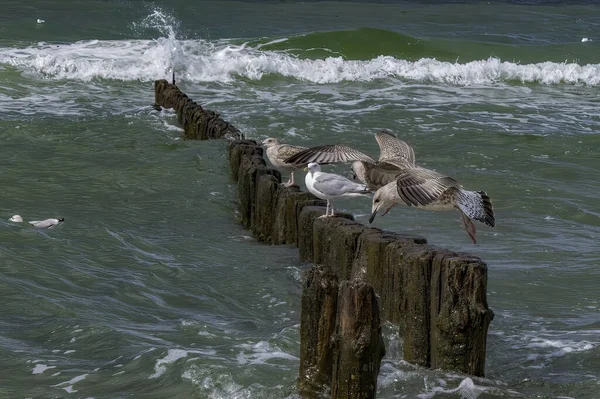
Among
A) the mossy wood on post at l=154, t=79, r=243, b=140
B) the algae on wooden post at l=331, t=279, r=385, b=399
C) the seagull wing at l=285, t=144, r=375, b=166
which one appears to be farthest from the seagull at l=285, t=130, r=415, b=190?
the mossy wood on post at l=154, t=79, r=243, b=140

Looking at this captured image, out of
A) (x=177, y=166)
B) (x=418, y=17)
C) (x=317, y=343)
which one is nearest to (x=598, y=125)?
(x=177, y=166)

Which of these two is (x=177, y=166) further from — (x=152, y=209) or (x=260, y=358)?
(x=260, y=358)

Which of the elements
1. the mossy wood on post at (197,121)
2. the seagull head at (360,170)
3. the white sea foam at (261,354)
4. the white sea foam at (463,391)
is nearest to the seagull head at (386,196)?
the seagull head at (360,170)

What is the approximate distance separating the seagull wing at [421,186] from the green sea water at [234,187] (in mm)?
858

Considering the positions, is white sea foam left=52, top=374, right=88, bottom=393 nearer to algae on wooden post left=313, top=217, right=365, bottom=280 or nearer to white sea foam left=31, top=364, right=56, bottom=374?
white sea foam left=31, top=364, right=56, bottom=374

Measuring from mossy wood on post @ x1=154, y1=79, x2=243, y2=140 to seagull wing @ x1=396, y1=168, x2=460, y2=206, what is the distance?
193 inches

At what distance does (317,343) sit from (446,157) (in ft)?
27.4

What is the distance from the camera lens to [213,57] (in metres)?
22.1

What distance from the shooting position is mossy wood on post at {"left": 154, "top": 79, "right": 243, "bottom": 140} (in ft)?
41.4

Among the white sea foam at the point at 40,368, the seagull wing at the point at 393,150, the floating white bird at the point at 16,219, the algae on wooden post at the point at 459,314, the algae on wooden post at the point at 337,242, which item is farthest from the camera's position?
the floating white bird at the point at 16,219

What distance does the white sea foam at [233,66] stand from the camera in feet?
67.1

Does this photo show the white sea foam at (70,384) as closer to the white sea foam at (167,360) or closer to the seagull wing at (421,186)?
the white sea foam at (167,360)

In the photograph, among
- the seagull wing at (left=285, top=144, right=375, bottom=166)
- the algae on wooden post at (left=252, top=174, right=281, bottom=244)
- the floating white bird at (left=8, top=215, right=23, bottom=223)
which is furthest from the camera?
the floating white bird at (left=8, top=215, right=23, bottom=223)

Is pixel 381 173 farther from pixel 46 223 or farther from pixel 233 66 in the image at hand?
pixel 233 66
